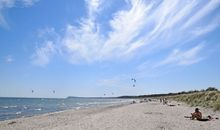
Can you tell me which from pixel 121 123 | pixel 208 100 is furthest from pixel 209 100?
pixel 121 123

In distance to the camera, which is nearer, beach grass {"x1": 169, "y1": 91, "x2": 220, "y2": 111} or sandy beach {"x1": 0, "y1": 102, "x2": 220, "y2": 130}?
sandy beach {"x1": 0, "y1": 102, "x2": 220, "y2": 130}

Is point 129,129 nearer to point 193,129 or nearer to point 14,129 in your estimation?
point 193,129

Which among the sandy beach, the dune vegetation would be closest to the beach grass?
the dune vegetation

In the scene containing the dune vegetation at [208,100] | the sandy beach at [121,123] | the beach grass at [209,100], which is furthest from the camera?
the dune vegetation at [208,100]

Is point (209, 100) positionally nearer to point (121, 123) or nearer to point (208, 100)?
point (208, 100)

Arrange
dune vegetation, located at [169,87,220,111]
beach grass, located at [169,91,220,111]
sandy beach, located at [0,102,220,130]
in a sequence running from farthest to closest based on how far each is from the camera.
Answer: dune vegetation, located at [169,87,220,111] → beach grass, located at [169,91,220,111] → sandy beach, located at [0,102,220,130]

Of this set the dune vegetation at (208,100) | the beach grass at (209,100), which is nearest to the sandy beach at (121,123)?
the beach grass at (209,100)

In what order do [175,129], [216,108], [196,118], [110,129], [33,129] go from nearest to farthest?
[175,129], [110,129], [33,129], [196,118], [216,108]

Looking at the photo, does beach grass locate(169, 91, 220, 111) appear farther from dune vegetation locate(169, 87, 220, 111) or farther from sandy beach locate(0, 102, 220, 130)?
sandy beach locate(0, 102, 220, 130)

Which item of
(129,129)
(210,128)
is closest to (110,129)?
(129,129)

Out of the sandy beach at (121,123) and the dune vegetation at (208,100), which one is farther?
the dune vegetation at (208,100)

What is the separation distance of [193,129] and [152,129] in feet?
7.48

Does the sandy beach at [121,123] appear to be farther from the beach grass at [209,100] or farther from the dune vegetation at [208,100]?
the dune vegetation at [208,100]

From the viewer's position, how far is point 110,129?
19828mm
